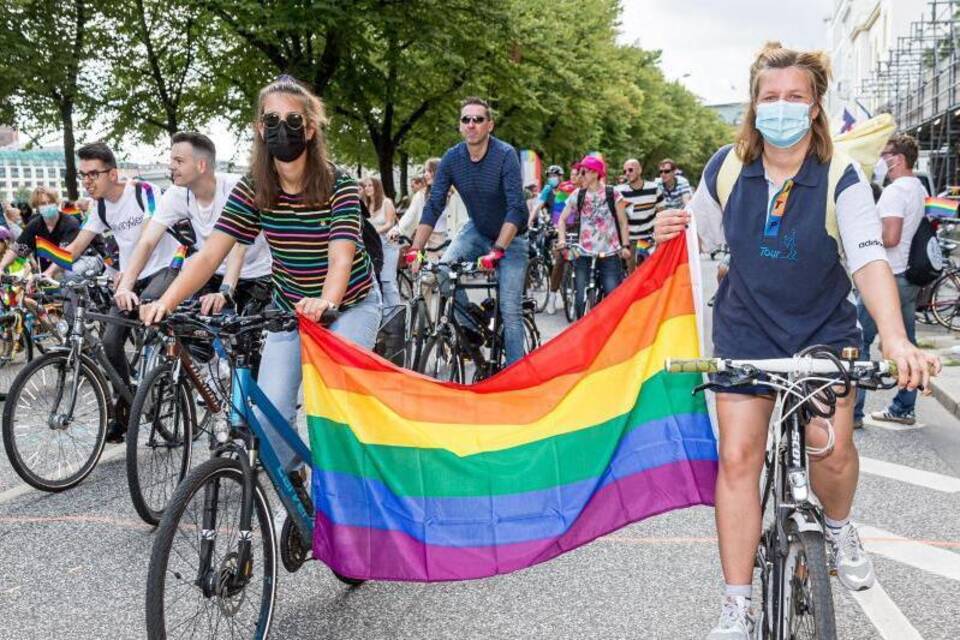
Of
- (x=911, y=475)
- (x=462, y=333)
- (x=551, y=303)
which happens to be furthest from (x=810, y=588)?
(x=551, y=303)

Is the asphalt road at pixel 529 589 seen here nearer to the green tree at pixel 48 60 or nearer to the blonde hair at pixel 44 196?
the blonde hair at pixel 44 196

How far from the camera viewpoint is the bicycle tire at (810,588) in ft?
8.91

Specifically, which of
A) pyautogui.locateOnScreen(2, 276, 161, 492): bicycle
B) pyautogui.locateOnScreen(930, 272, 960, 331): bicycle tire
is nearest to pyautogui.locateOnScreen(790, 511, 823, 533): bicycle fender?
pyautogui.locateOnScreen(2, 276, 161, 492): bicycle

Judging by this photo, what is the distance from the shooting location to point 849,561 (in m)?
3.36

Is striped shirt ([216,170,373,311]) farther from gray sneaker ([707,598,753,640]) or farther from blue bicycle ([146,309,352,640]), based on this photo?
gray sneaker ([707,598,753,640])

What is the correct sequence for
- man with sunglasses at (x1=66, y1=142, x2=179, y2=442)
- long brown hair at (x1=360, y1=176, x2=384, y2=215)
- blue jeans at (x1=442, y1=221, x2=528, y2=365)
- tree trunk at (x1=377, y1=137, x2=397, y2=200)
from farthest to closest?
tree trunk at (x1=377, y1=137, x2=397, y2=200) < long brown hair at (x1=360, y1=176, x2=384, y2=215) < blue jeans at (x1=442, y1=221, x2=528, y2=365) < man with sunglasses at (x1=66, y1=142, x2=179, y2=442)

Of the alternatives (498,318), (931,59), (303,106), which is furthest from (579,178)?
(931,59)

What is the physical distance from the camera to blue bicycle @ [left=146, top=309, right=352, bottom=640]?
3.25 m

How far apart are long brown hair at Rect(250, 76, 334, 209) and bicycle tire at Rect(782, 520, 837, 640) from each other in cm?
217

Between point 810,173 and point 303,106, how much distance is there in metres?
1.89

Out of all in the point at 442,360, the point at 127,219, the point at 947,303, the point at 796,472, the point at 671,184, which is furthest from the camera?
the point at 671,184

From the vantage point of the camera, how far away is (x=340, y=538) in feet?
12.4

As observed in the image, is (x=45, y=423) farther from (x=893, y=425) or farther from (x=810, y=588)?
(x=893, y=425)

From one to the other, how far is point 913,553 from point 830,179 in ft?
7.87
